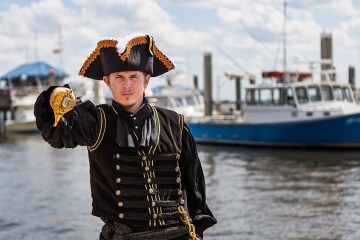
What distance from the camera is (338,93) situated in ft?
81.5

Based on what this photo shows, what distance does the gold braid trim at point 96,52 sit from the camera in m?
2.92

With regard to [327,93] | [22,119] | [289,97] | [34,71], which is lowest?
[22,119]

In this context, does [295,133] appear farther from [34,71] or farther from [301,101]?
[34,71]

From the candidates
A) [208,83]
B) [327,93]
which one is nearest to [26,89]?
[208,83]

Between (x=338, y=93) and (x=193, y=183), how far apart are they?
74.3 feet

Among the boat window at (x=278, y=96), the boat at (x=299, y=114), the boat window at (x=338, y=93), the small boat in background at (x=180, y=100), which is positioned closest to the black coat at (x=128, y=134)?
the boat at (x=299, y=114)

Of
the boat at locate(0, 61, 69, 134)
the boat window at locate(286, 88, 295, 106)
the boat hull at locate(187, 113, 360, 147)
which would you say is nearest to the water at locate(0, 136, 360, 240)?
the boat hull at locate(187, 113, 360, 147)

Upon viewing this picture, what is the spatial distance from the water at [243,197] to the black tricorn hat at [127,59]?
6121mm

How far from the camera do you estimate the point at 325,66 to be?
28.4m

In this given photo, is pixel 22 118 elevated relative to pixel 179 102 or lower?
lower

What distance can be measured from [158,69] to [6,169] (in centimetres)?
1795

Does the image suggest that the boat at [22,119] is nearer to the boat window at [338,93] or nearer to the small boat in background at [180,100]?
the small boat in background at [180,100]

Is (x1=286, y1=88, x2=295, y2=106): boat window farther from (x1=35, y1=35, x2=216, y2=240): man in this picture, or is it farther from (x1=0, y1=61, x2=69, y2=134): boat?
(x1=35, y1=35, x2=216, y2=240): man

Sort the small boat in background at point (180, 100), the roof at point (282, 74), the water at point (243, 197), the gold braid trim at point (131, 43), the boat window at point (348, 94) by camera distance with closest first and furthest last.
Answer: the gold braid trim at point (131, 43), the water at point (243, 197), the boat window at point (348, 94), the roof at point (282, 74), the small boat in background at point (180, 100)
